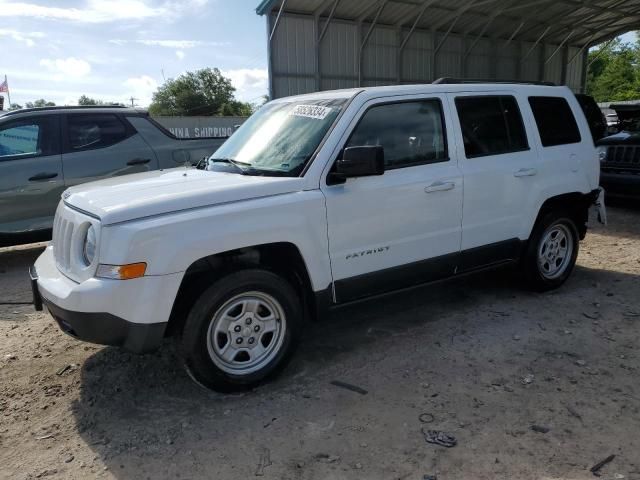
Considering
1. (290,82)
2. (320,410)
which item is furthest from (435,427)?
(290,82)

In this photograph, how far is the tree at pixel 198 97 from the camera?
254ft

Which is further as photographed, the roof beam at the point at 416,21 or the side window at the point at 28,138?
the roof beam at the point at 416,21

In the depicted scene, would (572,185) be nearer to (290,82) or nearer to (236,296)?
(236,296)

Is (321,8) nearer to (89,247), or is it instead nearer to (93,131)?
(93,131)

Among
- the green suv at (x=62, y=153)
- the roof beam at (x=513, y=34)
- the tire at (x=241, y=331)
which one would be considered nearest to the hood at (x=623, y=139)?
the green suv at (x=62, y=153)

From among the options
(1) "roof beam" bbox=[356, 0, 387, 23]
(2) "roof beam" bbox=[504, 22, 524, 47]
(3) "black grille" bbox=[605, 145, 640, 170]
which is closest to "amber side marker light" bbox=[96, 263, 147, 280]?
(3) "black grille" bbox=[605, 145, 640, 170]

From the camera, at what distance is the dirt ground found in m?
2.70

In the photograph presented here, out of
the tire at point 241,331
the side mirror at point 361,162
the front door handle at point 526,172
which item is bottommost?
the tire at point 241,331

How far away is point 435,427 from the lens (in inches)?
117

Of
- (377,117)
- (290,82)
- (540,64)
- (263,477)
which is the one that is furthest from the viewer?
(540,64)

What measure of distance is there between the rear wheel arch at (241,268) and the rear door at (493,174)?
4.92 feet

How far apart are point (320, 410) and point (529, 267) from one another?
271cm

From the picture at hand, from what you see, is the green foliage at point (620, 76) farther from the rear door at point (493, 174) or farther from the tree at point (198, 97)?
the rear door at point (493, 174)

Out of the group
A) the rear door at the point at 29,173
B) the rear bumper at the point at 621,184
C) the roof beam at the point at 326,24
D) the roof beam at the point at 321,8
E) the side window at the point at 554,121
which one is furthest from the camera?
the roof beam at the point at 326,24
